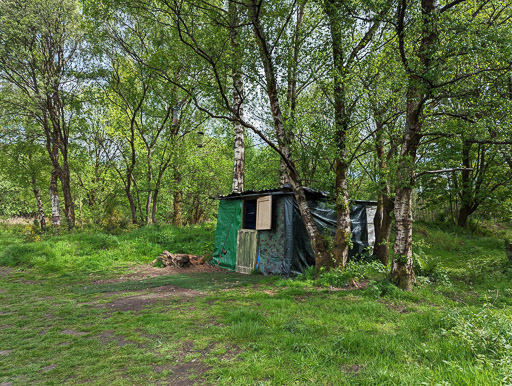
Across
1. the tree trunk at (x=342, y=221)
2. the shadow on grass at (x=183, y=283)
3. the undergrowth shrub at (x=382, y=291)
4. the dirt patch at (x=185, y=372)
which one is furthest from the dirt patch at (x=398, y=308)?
the shadow on grass at (x=183, y=283)

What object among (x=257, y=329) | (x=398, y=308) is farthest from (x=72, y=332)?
(x=398, y=308)

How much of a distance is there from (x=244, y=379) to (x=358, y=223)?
844 centimetres

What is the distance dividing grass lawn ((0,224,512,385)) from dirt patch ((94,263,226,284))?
0.14m

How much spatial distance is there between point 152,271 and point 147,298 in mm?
3351

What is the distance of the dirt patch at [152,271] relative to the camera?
8.16 metres

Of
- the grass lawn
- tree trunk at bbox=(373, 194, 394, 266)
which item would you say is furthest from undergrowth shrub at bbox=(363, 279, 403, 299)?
tree trunk at bbox=(373, 194, 394, 266)

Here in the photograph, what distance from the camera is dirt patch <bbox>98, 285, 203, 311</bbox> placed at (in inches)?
213

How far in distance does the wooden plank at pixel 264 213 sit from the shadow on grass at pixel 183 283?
1.52 meters

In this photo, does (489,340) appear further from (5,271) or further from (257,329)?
(5,271)

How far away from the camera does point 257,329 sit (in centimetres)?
377

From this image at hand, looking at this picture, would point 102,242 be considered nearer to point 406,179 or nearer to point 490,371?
point 406,179

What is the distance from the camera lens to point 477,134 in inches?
214

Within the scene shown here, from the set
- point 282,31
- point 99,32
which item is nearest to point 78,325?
point 282,31

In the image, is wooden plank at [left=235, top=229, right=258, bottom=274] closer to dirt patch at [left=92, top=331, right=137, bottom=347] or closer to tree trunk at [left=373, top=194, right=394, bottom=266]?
tree trunk at [left=373, top=194, right=394, bottom=266]
